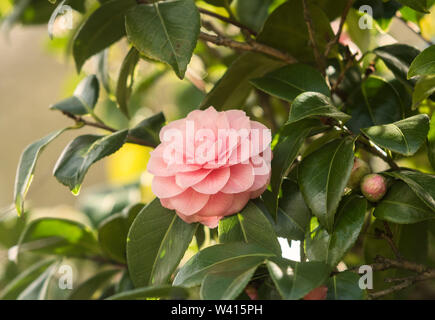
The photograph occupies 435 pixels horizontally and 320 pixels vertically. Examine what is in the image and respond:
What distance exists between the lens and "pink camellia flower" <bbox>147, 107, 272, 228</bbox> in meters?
0.56

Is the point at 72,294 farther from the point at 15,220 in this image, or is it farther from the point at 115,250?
the point at 15,220

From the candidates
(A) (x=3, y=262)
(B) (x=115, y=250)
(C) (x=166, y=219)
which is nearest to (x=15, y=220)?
(A) (x=3, y=262)

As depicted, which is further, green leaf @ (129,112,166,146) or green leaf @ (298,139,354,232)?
green leaf @ (129,112,166,146)

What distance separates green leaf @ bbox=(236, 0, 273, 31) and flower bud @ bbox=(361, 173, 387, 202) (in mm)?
387

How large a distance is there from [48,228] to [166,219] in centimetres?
34

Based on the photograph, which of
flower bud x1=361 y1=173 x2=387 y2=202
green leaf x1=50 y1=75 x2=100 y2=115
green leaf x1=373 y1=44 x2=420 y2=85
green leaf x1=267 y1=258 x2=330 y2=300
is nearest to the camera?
green leaf x1=267 y1=258 x2=330 y2=300

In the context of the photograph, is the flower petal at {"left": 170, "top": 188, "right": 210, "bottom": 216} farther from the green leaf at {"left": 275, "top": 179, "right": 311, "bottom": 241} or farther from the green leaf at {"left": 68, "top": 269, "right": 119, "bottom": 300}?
the green leaf at {"left": 68, "top": 269, "right": 119, "bottom": 300}

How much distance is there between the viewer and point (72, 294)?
828 millimetres

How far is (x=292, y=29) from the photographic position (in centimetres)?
69

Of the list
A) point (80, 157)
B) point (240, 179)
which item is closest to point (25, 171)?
point (80, 157)

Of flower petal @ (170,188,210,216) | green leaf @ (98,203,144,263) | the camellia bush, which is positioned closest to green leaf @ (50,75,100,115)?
the camellia bush

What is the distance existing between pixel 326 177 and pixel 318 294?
122mm

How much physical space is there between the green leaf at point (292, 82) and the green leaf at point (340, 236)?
0.46 feet

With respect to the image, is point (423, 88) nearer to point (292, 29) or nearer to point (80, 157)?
point (292, 29)
